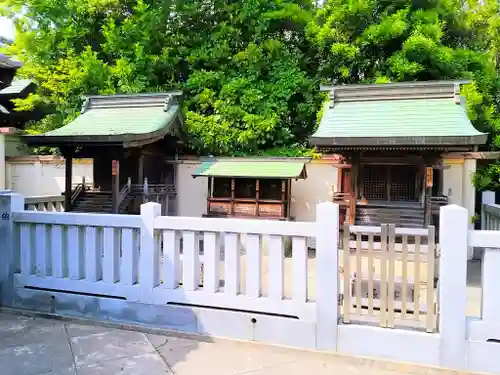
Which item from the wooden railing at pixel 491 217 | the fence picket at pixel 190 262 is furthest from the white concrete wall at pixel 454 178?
the fence picket at pixel 190 262

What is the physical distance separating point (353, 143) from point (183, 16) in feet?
29.1

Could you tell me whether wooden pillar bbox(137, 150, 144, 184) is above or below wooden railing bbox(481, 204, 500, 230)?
above

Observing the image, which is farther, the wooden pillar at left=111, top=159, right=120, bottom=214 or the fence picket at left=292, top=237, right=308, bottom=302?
the wooden pillar at left=111, top=159, right=120, bottom=214

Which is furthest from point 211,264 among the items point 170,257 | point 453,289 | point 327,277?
point 453,289

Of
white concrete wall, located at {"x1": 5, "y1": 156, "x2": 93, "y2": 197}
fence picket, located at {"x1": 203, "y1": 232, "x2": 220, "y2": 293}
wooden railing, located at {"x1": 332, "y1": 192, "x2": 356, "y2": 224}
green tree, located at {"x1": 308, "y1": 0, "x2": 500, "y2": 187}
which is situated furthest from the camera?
white concrete wall, located at {"x1": 5, "y1": 156, "x2": 93, "y2": 197}

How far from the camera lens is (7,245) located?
4.43 meters

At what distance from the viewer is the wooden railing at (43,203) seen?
725 centimetres

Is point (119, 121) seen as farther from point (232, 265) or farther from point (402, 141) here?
point (232, 265)

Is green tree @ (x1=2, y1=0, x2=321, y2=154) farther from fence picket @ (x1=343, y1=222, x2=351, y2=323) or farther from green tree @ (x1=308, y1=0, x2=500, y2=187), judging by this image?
fence picket @ (x1=343, y1=222, x2=351, y2=323)

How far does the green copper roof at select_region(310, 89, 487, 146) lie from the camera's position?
737cm

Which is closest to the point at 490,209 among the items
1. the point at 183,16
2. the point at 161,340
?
the point at 161,340

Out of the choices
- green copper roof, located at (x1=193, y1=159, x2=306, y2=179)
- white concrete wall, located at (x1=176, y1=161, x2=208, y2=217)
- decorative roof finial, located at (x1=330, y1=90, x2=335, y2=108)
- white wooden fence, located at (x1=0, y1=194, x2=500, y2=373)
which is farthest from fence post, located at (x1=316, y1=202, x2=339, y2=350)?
white concrete wall, located at (x1=176, y1=161, x2=208, y2=217)

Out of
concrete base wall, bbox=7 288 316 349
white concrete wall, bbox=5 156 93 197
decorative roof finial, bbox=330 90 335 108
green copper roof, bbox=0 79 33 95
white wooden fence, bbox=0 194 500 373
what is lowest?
concrete base wall, bbox=7 288 316 349

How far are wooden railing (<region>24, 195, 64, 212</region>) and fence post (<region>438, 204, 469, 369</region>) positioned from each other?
6.85 metres
